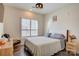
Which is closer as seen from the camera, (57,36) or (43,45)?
(43,45)

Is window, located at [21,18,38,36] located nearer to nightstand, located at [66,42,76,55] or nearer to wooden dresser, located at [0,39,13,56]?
wooden dresser, located at [0,39,13,56]

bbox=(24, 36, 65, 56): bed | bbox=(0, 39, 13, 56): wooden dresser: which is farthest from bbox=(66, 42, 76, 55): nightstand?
bbox=(0, 39, 13, 56): wooden dresser

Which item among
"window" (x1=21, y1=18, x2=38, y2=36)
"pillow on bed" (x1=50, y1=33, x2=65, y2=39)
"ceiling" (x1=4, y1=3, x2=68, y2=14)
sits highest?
"ceiling" (x1=4, y1=3, x2=68, y2=14)

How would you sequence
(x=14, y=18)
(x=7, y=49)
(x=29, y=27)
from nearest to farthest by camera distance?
1. (x=7, y=49)
2. (x=14, y=18)
3. (x=29, y=27)

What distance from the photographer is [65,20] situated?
1.78m

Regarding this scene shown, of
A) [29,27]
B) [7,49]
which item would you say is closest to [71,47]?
[29,27]

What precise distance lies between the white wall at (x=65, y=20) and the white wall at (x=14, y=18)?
226 mm

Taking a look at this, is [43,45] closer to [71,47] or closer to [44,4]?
[71,47]

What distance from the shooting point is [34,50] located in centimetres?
169

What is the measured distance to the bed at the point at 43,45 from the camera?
5.50 feet

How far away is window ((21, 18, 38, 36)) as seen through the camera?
1.83m

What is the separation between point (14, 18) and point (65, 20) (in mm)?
906

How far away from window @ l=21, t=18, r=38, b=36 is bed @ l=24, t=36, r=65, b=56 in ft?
0.35

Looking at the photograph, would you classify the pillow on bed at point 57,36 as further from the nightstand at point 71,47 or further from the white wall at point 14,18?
the white wall at point 14,18
